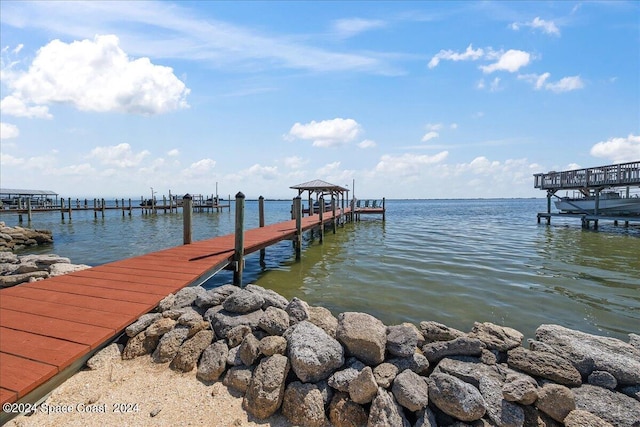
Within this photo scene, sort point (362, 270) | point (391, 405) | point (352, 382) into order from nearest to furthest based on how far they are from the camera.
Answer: point (391, 405)
point (352, 382)
point (362, 270)

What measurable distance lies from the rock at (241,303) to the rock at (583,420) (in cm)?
346

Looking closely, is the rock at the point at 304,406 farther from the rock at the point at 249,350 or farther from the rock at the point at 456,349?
the rock at the point at 456,349

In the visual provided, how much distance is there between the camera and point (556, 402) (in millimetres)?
2863

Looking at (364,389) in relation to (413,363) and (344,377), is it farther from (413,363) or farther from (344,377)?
(413,363)

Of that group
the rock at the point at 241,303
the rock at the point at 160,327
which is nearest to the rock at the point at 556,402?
the rock at the point at 241,303

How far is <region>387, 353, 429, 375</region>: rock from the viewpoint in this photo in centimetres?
335

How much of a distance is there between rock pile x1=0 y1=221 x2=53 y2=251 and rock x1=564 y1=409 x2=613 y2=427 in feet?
68.3

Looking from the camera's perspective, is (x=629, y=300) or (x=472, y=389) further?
(x=629, y=300)

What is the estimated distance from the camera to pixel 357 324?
3.68 meters

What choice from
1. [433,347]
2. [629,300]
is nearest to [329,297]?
[433,347]

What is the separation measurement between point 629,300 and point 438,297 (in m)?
4.40

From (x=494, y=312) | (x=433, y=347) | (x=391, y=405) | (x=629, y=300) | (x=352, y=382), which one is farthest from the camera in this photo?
(x=629, y=300)

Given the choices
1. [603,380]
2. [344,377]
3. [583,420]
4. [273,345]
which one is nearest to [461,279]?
[603,380]

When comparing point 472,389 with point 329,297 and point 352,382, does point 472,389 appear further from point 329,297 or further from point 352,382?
point 329,297
